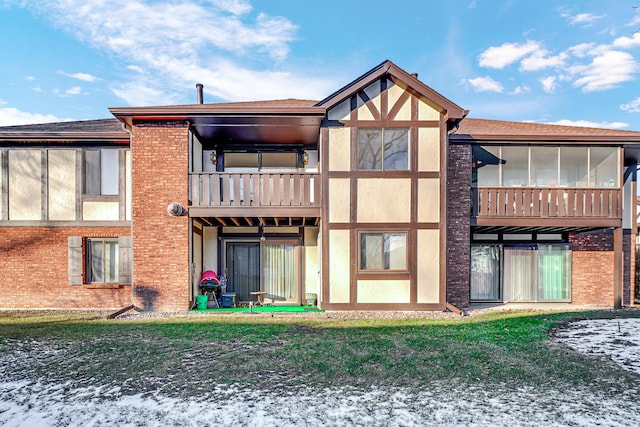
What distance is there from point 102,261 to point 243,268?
420 cm

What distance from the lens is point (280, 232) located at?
12.0 metres

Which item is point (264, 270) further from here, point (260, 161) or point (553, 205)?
point (553, 205)

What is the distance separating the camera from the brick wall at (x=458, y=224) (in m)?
11.0

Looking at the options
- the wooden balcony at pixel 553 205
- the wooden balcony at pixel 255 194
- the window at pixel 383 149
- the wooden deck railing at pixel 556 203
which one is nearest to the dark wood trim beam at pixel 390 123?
the window at pixel 383 149

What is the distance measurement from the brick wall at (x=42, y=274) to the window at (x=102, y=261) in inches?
11.1

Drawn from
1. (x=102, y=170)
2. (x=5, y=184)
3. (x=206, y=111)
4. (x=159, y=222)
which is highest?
(x=206, y=111)

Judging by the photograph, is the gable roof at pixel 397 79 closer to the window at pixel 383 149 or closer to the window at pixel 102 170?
the window at pixel 383 149

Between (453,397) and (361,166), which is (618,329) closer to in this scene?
(453,397)

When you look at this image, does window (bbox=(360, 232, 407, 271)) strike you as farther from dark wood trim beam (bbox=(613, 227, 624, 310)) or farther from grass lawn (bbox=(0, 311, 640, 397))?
dark wood trim beam (bbox=(613, 227, 624, 310))

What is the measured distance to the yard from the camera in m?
4.04

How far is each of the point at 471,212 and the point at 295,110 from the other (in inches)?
234

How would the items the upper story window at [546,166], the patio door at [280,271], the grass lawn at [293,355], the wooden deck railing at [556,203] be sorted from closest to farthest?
the grass lawn at [293,355], the wooden deck railing at [556,203], the upper story window at [546,166], the patio door at [280,271]

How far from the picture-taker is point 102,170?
11.1 meters

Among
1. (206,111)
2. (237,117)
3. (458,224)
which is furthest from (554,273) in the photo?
(206,111)
